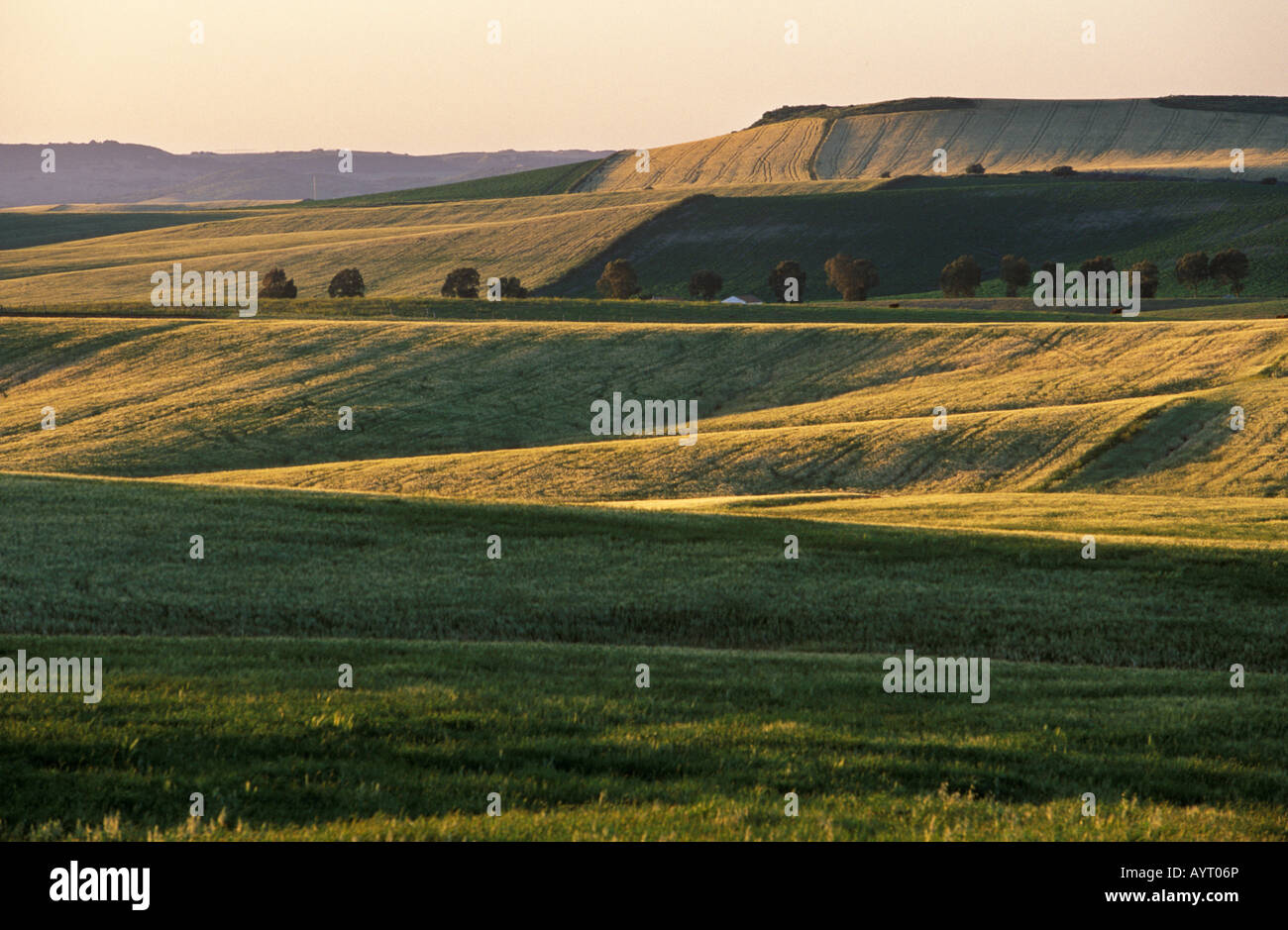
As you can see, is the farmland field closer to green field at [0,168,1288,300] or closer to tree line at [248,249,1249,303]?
tree line at [248,249,1249,303]

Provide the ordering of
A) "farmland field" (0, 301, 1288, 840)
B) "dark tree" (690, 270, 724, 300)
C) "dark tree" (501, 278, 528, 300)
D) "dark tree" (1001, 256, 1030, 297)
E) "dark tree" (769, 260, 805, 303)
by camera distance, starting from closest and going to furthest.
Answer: "farmland field" (0, 301, 1288, 840), "dark tree" (501, 278, 528, 300), "dark tree" (1001, 256, 1030, 297), "dark tree" (769, 260, 805, 303), "dark tree" (690, 270, 724, 300)

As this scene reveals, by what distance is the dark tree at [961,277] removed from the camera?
12875 centimetres

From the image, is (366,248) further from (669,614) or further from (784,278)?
(669,614)

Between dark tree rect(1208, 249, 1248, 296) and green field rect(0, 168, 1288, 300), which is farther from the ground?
green field rect(0, 168, 1288, 300)

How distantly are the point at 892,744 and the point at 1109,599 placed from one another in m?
13.5

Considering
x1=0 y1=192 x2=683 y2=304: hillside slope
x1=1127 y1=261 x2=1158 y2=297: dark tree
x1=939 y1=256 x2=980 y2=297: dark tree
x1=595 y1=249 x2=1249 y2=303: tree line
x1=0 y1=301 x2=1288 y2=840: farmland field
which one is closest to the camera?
x1=0 y1=301 x2=1288 y2=840: farmland field

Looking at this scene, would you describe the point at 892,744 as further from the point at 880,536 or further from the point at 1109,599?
the point at 880,536

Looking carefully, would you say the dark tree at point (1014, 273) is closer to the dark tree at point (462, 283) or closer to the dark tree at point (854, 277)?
the dark tree at point (854, 277)

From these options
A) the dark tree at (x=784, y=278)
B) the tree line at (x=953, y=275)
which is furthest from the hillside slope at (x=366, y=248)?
the dark tree at (x=784, y=278)

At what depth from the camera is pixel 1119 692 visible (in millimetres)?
16844

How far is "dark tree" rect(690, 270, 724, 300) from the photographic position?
5231 inches

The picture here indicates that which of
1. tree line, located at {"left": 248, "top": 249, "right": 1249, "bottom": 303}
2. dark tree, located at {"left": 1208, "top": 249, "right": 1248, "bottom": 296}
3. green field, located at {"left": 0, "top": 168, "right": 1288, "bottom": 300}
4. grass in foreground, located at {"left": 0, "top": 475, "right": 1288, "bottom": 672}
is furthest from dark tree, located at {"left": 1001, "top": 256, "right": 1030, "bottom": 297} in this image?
grass in foreground, located at {"left": 0, "top": 475, "right": 1288, "bottom": 672}

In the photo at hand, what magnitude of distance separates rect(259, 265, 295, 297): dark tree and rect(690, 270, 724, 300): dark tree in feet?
133

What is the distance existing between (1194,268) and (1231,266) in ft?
10.5
